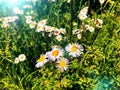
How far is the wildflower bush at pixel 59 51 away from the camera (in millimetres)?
2949

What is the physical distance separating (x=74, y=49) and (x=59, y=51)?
12 cm

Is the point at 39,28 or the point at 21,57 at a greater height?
A: the point at 39,28

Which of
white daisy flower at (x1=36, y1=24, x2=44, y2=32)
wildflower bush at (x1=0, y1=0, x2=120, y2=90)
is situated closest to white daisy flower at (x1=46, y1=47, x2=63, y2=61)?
wildflower bush at (x1=0, y1=0, x2=120, y2=90)

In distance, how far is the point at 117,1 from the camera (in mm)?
3629

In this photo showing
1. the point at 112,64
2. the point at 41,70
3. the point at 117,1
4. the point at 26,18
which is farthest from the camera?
the point at 117,1

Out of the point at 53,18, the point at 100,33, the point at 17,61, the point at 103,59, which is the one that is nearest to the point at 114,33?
the point at 100,33

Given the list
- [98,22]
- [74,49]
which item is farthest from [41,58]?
[98,22]

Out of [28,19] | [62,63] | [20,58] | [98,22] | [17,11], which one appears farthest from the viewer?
[17,11]

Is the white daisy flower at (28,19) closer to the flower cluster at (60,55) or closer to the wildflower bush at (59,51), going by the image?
the wildflower bush at (59,51)

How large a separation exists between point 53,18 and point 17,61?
69 centimetres

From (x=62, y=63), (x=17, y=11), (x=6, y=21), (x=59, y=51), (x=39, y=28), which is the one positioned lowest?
(x=62, y=63)

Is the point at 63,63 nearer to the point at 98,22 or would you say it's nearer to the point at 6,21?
the point at 98,22

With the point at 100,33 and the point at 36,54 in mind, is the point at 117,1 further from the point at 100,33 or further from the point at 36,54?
the point at 36,54

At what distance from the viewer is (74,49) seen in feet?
9.68
